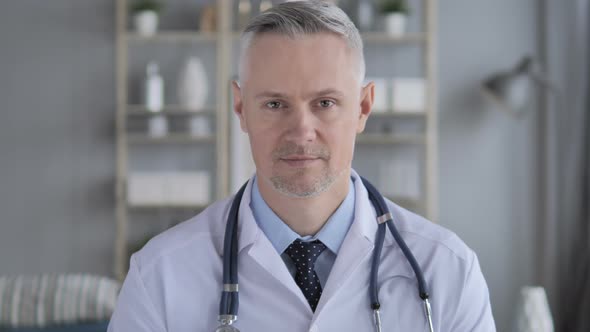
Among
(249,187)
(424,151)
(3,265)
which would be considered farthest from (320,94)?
(3,265)

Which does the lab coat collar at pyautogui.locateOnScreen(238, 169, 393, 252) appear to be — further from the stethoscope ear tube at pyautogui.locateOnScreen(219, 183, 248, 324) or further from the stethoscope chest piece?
the stethoscope chest piece

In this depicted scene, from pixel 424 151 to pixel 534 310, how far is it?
228 centimetres

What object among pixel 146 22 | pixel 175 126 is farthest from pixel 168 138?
pixel 146 22

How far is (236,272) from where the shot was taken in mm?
1398

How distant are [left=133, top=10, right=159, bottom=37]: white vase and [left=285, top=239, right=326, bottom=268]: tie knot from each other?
3491 millimetres

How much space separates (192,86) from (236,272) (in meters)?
3.44

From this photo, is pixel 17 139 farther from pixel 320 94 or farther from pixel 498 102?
pixel 320 94

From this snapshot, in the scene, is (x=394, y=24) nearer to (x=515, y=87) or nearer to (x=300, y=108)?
(x=515, y=87)

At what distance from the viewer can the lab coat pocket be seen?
1.42 m

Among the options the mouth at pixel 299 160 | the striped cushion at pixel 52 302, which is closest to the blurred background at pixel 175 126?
the striped cushion at pixel 52 302

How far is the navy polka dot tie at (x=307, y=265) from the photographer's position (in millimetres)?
1438

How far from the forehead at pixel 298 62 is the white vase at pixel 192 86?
3378mm

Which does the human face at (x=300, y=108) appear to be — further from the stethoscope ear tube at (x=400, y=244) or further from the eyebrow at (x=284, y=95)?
the stethoscope ear tube at (x=400, y=244)

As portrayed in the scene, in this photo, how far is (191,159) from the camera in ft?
16.2
